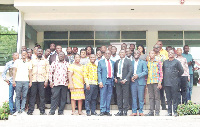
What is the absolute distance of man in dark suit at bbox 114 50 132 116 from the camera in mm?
8359

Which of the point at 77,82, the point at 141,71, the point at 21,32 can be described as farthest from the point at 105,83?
the point at 21,32

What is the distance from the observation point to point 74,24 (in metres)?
12.5

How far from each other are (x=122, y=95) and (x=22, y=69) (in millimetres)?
3047

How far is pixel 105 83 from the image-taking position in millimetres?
8422

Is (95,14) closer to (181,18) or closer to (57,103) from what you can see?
(181,18)

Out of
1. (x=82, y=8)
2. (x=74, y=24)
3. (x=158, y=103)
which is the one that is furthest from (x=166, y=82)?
(x=74, y=24)

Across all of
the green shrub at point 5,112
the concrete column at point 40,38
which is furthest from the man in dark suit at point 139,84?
the concrete column at point 40,38

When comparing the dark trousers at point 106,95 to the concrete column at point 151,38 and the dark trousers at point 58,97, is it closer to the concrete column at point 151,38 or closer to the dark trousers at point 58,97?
the dark trousers at point 58,97

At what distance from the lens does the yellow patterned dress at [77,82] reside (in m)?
8.42

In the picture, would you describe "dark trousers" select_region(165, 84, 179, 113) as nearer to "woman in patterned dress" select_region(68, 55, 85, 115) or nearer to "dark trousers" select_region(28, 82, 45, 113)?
"woman in patterned dress" select_region(68, 55, 85, 115)

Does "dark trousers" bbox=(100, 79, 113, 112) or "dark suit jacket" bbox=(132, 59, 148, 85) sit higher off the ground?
"dark suit jacket" bbox=(132, 59, 148, 85)

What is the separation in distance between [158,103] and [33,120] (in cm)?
355

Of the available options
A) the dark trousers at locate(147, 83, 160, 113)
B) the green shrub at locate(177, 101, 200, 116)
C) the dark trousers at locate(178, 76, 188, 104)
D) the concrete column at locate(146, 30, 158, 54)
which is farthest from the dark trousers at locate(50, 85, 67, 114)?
the concrete column at locate(146, 30, 158, 54)

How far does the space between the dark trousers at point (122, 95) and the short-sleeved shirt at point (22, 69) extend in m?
2.69
